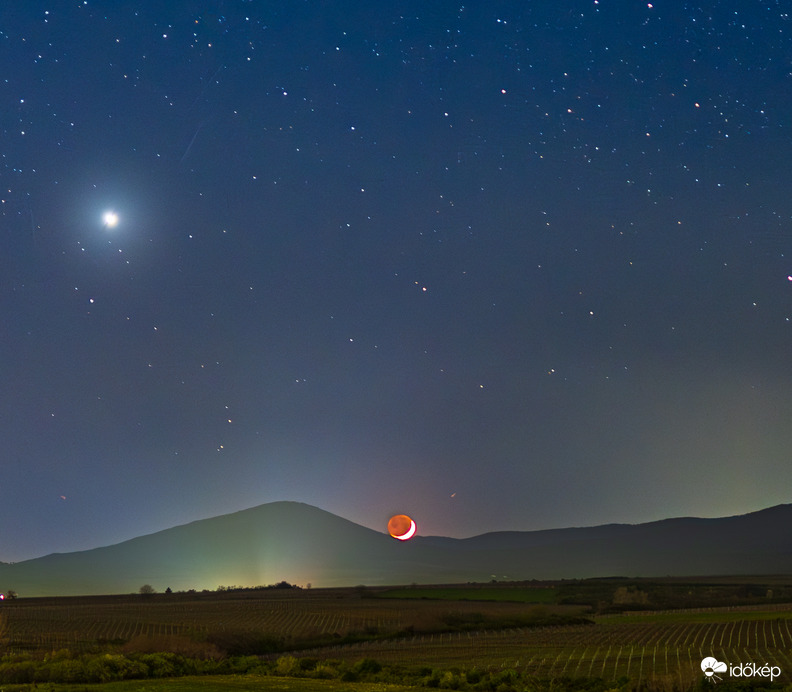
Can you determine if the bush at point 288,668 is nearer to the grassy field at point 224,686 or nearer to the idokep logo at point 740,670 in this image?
the grassy field at point 224,686

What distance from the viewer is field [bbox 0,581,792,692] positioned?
3734 centimetres

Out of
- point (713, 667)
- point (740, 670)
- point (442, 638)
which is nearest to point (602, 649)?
point (713, 667)

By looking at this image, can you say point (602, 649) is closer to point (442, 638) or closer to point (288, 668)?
point (442, 638)

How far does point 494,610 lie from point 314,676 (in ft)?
249

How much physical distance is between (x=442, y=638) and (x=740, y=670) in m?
39.6

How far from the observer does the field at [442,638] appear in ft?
123

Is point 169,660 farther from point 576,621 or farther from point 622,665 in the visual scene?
point 576,621

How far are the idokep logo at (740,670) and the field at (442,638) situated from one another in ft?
1.55

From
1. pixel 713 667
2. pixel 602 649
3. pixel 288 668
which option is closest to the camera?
pixel 713 667

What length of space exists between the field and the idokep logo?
18.6 inches

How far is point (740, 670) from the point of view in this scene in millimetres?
33000

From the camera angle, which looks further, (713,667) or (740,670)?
(713,667)

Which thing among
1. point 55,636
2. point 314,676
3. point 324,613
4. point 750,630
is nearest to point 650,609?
point 324,613

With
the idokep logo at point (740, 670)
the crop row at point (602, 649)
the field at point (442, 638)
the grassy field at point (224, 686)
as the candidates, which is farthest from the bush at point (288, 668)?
the idokep logo at point (740, 670)
